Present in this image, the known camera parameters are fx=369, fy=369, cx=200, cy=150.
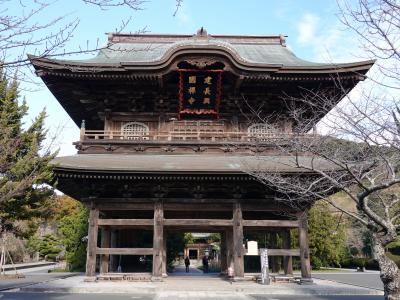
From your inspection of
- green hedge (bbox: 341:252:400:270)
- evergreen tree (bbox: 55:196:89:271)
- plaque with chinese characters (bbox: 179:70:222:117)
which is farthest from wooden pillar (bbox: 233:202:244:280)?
green hedge (bbox: 341:252:400:270)

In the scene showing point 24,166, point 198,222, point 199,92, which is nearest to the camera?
point 24,166

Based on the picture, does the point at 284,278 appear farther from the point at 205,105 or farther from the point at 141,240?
the point at 141,240

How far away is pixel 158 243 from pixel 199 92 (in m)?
6.72

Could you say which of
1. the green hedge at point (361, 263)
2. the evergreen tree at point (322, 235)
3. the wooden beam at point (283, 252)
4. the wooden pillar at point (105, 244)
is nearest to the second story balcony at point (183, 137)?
the wooden pillar at point (105, 244)

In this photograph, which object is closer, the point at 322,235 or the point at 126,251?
the point at 126,251

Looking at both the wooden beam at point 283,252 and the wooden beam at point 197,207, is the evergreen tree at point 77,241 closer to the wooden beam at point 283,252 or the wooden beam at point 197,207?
the wooden beam at point 197,207

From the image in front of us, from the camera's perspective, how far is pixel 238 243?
1463cm

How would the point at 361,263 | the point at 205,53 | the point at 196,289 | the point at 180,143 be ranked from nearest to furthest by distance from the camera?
the point at 196,289 → the point at 205,53 → the point at 180,143 → the point at 361,263

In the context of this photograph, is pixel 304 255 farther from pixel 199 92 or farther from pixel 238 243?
pixel 199 92

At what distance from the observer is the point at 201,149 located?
1611cm

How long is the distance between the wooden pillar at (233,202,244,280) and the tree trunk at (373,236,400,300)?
21.0 feet

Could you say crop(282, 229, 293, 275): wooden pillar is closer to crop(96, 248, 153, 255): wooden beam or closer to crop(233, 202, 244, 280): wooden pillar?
crop(233, 202, 244, 280): wooden pillar

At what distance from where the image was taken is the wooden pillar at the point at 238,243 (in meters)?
14.5

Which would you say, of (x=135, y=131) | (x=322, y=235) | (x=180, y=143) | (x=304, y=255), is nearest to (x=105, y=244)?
(x=135, y=131)
